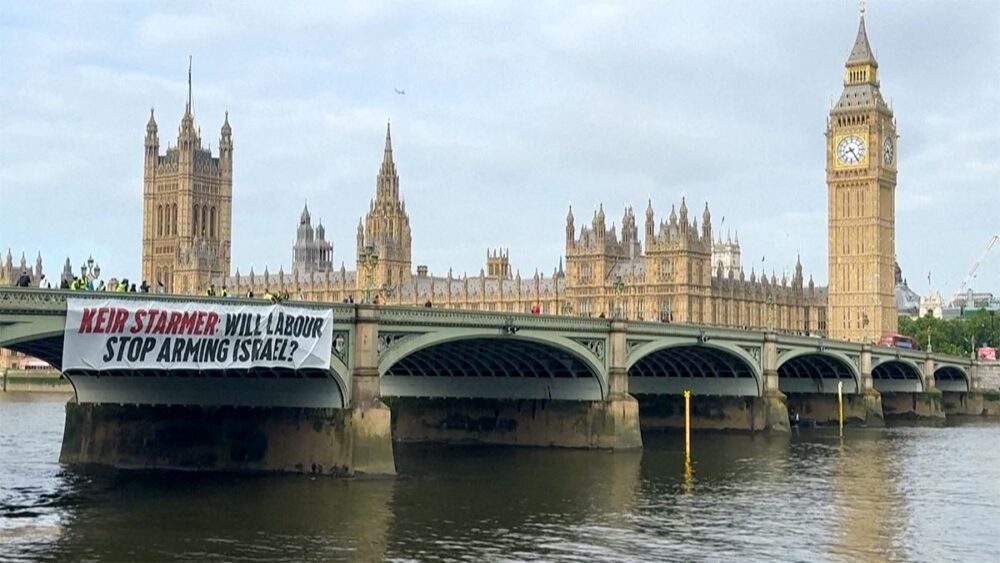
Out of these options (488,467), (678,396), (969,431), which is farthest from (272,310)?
(969,431)

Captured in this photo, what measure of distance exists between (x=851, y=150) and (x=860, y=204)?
6.16 meters

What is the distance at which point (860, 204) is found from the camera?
541 ft

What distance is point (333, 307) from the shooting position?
5362 centimetres

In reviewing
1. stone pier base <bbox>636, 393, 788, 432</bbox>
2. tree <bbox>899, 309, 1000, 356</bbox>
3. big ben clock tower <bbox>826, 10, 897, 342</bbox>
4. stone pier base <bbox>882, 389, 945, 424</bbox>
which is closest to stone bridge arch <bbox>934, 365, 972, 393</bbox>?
stone pier base <bbox>882, 389, 945, 424</bbox>

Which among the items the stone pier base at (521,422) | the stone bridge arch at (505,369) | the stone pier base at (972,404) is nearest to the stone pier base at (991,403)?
the stone pier base at (972,404)

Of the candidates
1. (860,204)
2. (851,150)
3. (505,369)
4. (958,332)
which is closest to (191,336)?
(505,369)

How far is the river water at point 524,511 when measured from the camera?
133ft

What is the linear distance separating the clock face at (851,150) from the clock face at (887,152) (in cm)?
273

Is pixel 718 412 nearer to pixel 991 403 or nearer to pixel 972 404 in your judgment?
pixel 972 404

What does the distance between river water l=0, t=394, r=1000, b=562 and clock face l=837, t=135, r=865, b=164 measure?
9795 cm

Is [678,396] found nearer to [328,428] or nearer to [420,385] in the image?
[420,385]

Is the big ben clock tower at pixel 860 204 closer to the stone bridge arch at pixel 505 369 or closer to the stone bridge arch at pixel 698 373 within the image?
the stone bridge arch at pixel 698 373

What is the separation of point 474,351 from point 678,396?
25.9 m

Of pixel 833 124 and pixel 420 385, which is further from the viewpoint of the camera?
pixel 833 124
